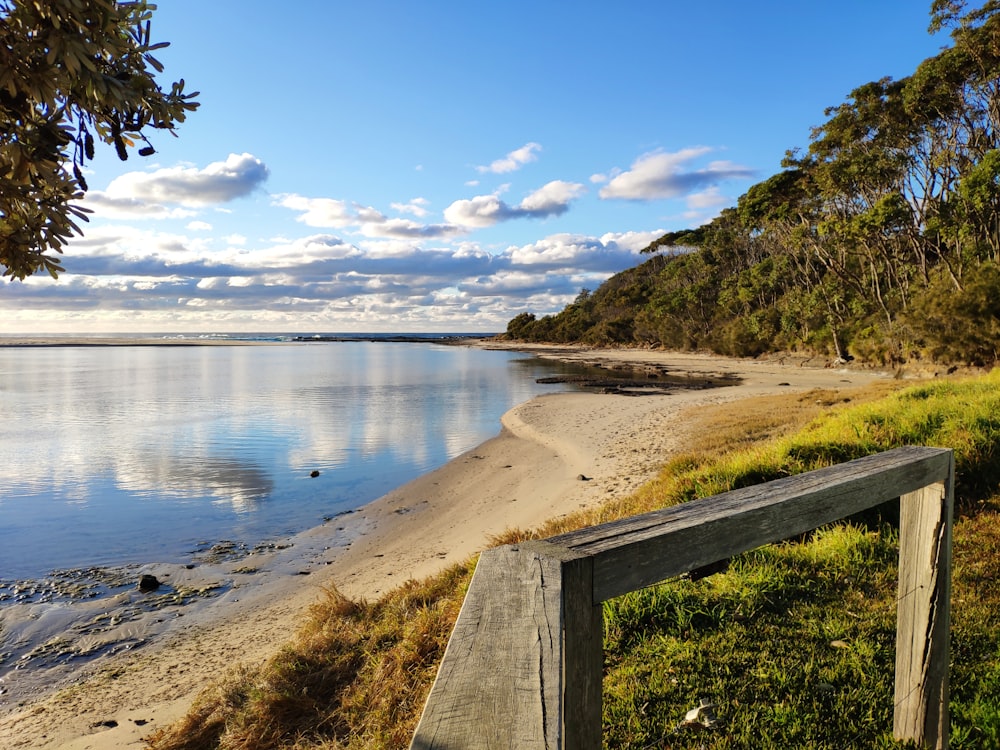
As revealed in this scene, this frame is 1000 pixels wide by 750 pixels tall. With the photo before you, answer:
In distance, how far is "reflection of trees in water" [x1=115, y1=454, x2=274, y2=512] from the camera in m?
13.6

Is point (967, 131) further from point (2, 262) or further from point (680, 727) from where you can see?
point (2, 262)

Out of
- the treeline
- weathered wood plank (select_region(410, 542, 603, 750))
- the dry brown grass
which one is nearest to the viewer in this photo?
weathered wood plank (select_region(410, 542, 603, 750))

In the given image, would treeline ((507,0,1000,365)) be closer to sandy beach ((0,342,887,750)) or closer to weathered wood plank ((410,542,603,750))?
sandy beach ((0,342,887,750))

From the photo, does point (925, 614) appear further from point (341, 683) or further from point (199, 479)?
point (199, 479)

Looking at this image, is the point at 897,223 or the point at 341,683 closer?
the point at 341,683

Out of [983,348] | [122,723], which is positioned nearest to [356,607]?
[122,723]

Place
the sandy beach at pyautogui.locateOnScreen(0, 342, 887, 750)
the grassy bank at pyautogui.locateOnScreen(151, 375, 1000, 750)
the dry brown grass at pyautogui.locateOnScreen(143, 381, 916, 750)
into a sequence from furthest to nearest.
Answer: the sandy beach at pyautogui.locateOnScreen(0, 342, 887, 750)
the dry brown grass at pyautogui.locateOnScreen(143, 381, 916, 750)
the grassy bank at pyautogui.locateOnScreen(151, 375, 1000, 750)

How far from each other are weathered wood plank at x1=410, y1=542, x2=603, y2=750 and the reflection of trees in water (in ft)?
40.3

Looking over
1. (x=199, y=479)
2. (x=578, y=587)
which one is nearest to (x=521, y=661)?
(x=578, y=587)

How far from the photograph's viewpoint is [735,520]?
197cm

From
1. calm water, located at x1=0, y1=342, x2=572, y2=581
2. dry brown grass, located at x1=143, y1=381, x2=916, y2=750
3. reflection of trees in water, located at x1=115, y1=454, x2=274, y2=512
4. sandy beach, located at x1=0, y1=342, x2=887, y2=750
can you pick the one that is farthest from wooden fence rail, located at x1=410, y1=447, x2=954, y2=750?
reflection of trees in water, located at x1=115, y1=454, x2=274, y2=512

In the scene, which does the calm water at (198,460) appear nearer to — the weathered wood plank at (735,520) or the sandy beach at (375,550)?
the sandy beach at (375,550)

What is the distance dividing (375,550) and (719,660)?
267 inches

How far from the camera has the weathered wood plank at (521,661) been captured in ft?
3.76
